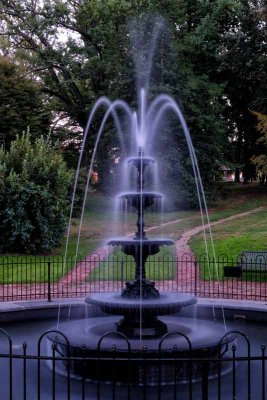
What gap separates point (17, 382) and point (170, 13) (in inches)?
1289

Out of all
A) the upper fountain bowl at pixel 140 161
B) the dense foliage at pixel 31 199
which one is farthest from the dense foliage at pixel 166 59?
the upper fountain bowl at pixel 140 161

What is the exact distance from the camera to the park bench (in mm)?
17094

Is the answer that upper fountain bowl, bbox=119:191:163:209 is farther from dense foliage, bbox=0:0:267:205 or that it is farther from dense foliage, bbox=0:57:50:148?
dense foliage, bbox=0:0:267:205

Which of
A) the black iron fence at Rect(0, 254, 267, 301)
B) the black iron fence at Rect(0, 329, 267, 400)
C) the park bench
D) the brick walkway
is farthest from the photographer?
the park bench

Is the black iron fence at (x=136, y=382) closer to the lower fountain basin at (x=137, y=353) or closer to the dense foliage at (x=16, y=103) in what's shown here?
the lower fountain basin at (x=137, y=353)

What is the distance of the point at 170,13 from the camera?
123ft

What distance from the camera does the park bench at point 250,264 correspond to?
673 inches

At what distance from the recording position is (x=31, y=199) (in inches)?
912

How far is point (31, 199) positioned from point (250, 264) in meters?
9.35

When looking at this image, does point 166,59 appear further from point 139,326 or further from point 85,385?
point 85,385

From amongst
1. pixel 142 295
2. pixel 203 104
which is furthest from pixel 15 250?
pixel 203 104

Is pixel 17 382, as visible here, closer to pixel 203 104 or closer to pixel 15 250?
pixel 15 250

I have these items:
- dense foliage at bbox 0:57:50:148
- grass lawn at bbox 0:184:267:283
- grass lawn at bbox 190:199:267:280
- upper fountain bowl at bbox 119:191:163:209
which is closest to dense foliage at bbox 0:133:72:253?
grass lawn at bbox 0:184:267:283

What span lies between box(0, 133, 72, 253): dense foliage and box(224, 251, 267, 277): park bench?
846cm
